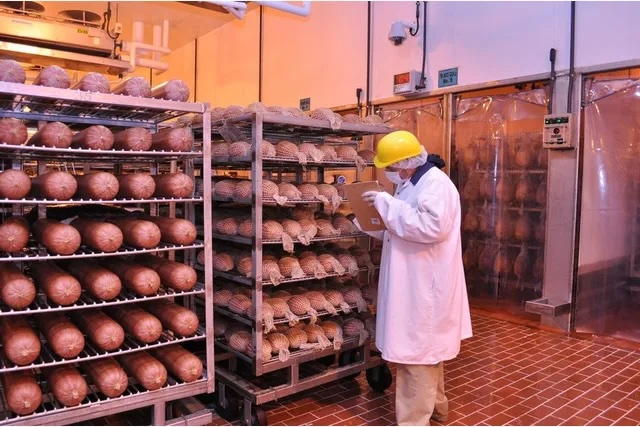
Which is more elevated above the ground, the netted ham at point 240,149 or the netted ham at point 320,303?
the netted ham at point 240,149

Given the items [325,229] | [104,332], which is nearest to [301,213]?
[325,229]

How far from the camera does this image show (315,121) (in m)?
3.24

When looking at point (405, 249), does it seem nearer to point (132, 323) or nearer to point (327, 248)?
point (327, 248)

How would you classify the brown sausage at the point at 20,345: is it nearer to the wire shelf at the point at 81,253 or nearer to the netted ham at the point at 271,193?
the wire shelf at the point at 81,253

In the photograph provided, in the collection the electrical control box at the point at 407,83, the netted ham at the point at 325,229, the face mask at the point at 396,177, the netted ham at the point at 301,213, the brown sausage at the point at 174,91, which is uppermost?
the electrical control box at the point at 407,83

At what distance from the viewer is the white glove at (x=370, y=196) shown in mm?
2970

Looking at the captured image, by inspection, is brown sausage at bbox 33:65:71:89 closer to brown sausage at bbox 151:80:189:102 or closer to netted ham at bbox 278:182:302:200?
brown sausage at bbox 151:80:189:102

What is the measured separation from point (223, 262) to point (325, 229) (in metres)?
0.70

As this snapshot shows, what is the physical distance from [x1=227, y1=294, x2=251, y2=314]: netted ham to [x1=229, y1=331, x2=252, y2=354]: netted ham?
15 centimetres

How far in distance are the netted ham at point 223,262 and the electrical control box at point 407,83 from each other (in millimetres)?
3532

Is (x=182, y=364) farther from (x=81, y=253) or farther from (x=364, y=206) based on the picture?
(x=364, y=206)

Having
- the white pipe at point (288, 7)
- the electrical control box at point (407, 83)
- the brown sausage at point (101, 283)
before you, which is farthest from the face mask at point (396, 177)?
the electrical control box at point (407, 83)

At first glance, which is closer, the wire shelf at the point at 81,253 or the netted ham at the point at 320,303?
the wire shelf at the point at 81,253

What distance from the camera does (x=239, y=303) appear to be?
3.19m
